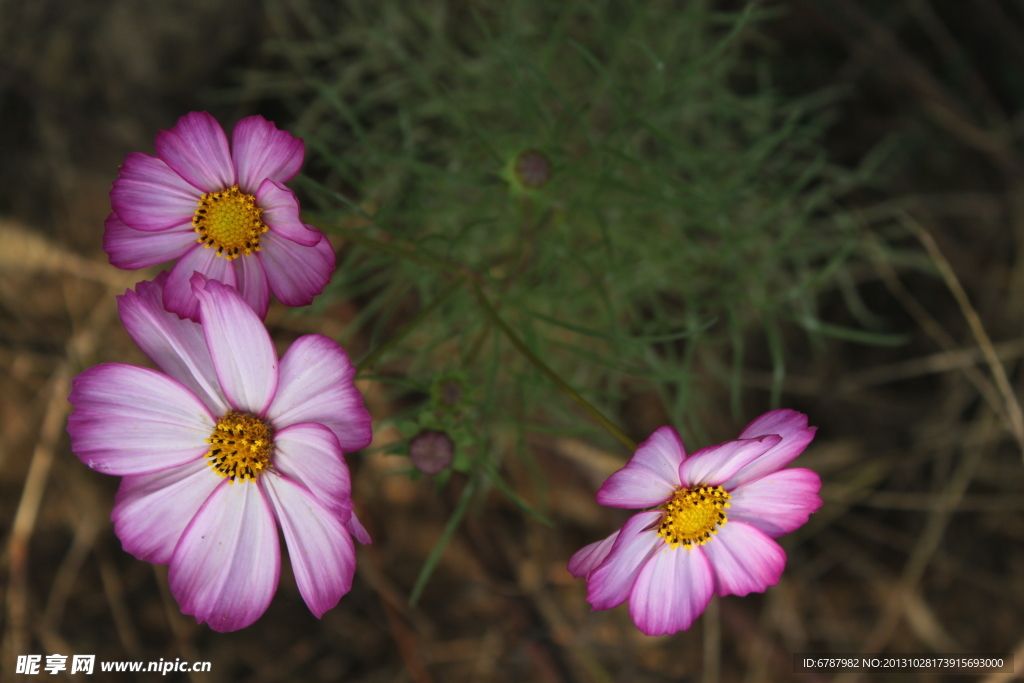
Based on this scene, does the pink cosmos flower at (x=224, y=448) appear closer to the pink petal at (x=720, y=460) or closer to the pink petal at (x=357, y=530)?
the pink petal at (x=357, y=530)

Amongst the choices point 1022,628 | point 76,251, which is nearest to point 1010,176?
point 1022,628

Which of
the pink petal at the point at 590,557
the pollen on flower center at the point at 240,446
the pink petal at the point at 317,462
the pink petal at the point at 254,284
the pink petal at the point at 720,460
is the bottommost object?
the pink petal at the point at 590,557

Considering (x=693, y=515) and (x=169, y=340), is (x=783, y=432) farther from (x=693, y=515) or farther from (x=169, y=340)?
(x=169, y=340)

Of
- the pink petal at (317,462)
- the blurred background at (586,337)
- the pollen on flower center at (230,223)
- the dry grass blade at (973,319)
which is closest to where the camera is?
the pink petal at (317,462)

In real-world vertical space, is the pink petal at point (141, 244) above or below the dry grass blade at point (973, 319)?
above

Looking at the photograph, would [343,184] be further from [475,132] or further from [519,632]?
[519,632]

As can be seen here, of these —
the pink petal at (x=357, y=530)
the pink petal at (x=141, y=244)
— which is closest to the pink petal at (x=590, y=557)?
the pink petal at (x=357, y=530)

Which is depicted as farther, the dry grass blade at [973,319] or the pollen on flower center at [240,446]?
the dry grass blade at [973,319]

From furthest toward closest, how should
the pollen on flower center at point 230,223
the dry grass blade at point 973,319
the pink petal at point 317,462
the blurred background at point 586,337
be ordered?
1. the blurred background at point 586,337
2. the dry grass blade at point 973,319
3. the pollen on flower center at point 230,223
4. the pink petal at point 317,462
